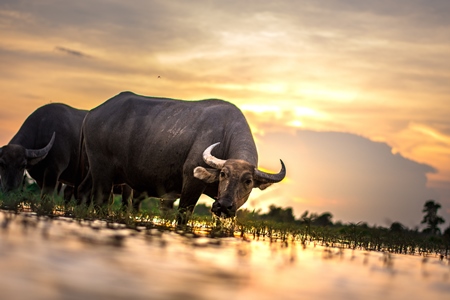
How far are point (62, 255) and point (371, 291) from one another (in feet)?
6.58

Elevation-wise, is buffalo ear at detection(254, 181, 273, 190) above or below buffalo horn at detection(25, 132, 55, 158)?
below

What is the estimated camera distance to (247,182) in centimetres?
948

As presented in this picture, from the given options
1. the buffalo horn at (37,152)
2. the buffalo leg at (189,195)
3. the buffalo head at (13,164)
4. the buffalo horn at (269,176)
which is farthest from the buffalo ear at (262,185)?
the buffalo horn at (37,152)

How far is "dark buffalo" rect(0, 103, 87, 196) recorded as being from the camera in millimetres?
15062

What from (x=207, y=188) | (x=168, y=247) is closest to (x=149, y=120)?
(x=207, y=188)

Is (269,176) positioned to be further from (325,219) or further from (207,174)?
(325,219)

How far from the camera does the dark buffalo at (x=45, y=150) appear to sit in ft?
49.4

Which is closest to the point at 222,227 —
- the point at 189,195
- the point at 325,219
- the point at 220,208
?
the point at 220,208

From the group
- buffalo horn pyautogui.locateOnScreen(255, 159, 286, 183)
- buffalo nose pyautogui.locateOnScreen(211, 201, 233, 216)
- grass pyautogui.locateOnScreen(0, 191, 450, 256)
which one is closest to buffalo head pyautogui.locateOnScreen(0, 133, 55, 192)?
grass pyautogui.locateOnScreen(0, 191, 450, 256)

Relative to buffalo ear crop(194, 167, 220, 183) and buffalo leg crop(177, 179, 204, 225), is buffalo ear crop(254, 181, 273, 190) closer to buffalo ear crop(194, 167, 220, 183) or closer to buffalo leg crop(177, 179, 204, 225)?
buffalo ear crop(194, 167, 220, 183)

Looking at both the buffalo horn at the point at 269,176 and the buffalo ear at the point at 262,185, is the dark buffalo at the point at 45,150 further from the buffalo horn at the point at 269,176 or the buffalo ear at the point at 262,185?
the buffalo horn at the point at 269,176

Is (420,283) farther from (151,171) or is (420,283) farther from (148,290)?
(151,171)

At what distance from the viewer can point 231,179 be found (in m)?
9.29

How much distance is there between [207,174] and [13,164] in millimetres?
6929
